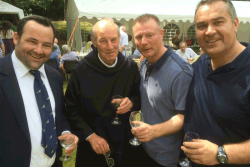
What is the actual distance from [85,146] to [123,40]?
6.76 m

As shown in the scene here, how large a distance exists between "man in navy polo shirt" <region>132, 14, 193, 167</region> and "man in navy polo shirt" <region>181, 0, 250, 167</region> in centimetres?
19

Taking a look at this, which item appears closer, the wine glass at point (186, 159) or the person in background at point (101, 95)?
the wine glass at point (186, 159)

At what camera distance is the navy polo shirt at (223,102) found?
1321mm

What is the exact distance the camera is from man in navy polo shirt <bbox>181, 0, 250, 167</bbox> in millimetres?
1314

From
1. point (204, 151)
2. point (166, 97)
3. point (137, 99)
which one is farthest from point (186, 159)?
point (137, 99)

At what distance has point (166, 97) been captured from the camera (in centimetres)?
181

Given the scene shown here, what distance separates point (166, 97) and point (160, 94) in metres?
0.07

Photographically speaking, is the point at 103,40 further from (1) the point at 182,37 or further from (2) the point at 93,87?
(1) the point at 182,37

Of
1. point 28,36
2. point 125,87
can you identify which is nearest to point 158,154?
point 125,87

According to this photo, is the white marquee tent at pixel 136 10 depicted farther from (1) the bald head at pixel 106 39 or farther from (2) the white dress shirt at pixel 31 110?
(2) the white dress shirt at pixel 31 110

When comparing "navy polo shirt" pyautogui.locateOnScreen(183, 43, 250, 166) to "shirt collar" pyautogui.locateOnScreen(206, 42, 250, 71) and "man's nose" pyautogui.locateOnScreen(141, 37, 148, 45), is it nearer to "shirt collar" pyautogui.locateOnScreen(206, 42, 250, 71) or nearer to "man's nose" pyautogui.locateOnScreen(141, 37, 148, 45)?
"shirt collar" pyautogui.locateOnScreen(206, 42, 250, 71)

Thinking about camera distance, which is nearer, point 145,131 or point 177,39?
point 145,131

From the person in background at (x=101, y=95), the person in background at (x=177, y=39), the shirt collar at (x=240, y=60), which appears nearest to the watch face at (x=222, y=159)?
the shirt collar at (x=240, y=60)

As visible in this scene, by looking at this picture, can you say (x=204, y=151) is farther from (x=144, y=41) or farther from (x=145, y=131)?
(x=144, y=41)
